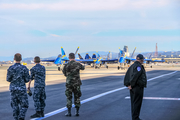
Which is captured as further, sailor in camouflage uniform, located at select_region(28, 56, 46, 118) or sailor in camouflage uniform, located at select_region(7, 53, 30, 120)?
sailor in camouflage uniform, located at select_region(28, 56, 46, 118)

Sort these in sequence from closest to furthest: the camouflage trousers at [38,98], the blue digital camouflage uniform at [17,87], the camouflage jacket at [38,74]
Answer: the blue digital camouflage uniform at [17,87] → the camouflage trousers at [38,98] → the camouflage jacket at [38,74]

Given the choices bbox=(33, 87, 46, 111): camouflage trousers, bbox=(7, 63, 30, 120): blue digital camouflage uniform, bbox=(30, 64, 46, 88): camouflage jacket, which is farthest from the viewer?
bbox=(30, 64, 46, 88): camouflage jacket

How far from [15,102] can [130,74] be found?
122 inches

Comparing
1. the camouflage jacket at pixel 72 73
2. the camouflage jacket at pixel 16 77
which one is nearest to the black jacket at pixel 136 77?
the camouflage jacket at pixel 72 73

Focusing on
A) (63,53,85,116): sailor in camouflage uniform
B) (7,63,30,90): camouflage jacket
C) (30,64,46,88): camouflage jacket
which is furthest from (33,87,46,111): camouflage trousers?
(7,63,30,90): camouflage jacket

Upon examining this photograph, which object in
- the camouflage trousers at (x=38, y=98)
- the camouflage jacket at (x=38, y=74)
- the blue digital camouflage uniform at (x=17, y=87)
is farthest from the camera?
the camouflage jacket at (x=38, y=74)

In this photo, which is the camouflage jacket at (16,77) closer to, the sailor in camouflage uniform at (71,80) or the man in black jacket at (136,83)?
the sailor in camouflage uniform at (71,80)

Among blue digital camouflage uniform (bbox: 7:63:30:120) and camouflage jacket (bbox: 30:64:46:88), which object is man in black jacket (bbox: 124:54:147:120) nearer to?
camouflage jacket (bbox: 30:64:46:88)

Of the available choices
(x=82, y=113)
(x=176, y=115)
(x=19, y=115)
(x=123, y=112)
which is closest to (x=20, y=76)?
(x=19, y=115)

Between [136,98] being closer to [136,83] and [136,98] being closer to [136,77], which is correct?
[136,83]

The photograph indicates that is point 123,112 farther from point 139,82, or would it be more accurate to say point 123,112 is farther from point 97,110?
point 139,82

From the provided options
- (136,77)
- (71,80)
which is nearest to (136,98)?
(136,77)

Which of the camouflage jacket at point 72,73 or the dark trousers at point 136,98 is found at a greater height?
the camouflage jacket at point 72,73

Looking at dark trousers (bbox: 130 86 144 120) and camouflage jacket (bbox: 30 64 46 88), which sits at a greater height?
camouflage jacket (bbox: 30 64 46 88)
